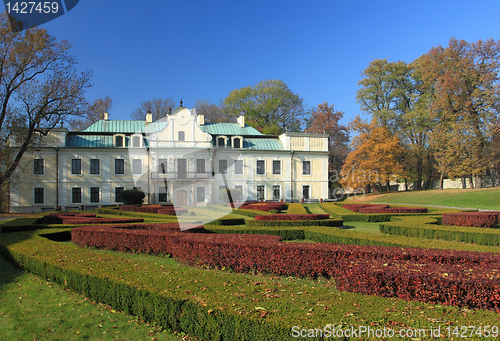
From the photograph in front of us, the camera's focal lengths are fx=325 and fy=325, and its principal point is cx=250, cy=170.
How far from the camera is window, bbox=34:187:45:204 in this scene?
2895cm

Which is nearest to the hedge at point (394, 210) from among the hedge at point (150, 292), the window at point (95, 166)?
the hedge at point (150, 292)

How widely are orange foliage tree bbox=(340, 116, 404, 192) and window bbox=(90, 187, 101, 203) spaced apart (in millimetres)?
25229

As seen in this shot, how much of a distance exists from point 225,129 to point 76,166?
14.8 m

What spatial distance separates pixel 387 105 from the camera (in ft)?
136

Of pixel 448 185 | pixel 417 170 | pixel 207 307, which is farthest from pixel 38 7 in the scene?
pixel 448 185

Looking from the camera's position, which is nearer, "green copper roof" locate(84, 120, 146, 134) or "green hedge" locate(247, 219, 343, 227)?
"green hedge" locate(247, 219, 343, 227)

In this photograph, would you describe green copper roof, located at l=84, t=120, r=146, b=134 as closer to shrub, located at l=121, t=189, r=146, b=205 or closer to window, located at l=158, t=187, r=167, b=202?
window, located at l=158, t=187, r=167, b=202

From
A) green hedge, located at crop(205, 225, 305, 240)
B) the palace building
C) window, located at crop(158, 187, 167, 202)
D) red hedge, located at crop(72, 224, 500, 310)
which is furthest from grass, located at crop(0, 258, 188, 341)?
window, located at crop(158, 187, 167, 202)

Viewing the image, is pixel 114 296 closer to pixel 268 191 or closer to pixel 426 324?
pixel 426 324

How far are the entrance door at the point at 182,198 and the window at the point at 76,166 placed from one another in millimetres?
9299

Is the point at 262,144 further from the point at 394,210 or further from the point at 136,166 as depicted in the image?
the point at 394,210

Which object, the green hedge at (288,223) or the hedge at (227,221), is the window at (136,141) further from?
the green hedge at (288,223)

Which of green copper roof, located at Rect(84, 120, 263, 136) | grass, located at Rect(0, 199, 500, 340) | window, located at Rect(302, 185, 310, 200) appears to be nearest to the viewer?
Result: grass, located at Rect(0, 199, 500, 340)

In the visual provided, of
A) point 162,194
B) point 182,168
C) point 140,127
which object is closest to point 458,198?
point 182,168
